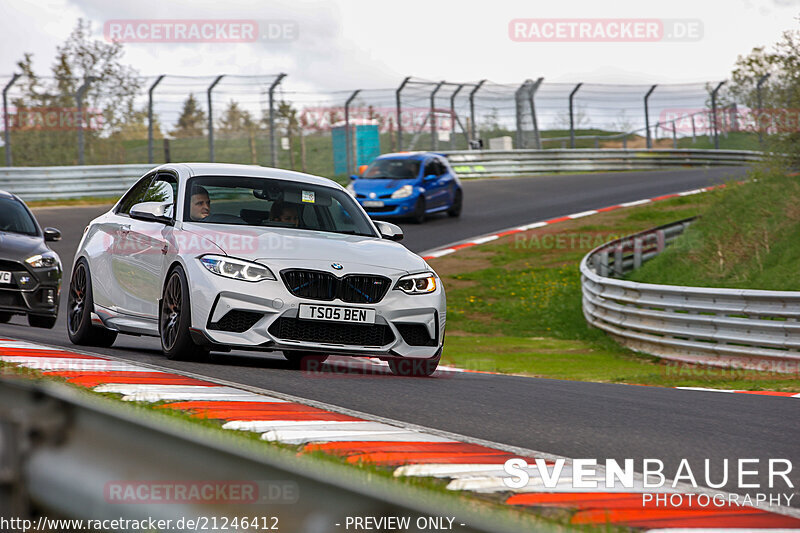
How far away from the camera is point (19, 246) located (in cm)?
1212

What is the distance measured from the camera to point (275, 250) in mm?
7742

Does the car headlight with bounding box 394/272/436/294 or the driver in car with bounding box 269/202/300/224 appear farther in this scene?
the driver in car with bounding box 269/202/300/224

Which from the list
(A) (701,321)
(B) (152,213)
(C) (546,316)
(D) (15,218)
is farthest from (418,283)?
(C) (546,316)

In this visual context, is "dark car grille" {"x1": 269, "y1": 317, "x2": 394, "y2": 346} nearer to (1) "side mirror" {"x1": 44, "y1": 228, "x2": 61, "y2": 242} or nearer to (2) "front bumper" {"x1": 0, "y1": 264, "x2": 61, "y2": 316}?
(2) "front bumper" {"x1": 0, "y1": 264, "x2": 61, "y2": 316}

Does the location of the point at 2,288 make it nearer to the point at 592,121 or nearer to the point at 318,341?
the point at 318,341

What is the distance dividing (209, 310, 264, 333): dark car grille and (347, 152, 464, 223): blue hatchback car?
1572 cm

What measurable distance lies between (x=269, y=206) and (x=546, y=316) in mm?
9271

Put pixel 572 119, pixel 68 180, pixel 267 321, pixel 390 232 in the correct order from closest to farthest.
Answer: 1. pixel 267 321
2. pixel 390 232
3. pixel 68 180
4. pixel 572 119

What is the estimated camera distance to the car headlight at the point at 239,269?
7551 millimetres

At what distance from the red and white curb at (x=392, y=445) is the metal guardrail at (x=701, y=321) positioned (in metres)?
7.29

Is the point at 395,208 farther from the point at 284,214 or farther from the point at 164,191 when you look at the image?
the point at 284,214

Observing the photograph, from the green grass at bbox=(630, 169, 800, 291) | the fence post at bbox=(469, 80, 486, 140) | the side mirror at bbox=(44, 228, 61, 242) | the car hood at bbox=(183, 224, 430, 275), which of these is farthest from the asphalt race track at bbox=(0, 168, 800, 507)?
the fence post at bbox=(469, 80, 486, 140)

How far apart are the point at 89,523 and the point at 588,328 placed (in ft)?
47.1

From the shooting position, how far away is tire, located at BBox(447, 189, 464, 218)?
85.5ft
